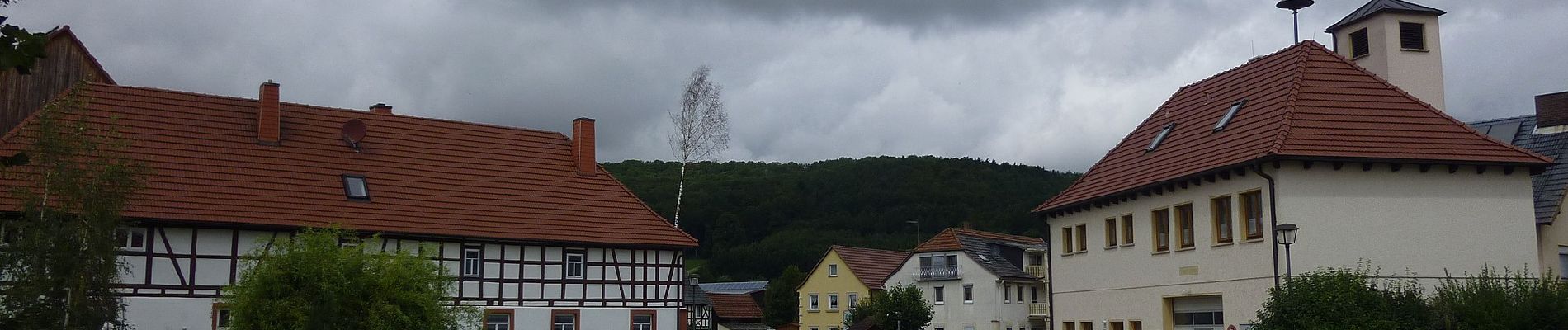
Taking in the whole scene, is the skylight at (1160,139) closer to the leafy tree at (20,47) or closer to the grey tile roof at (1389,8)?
the grey tile roof at (1389,8)

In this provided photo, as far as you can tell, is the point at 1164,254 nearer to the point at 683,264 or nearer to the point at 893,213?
the point at 683,264

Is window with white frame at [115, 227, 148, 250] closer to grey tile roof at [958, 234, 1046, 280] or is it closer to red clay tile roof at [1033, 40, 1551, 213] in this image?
red clay tile roof at [1033, 40, 1551, 213]

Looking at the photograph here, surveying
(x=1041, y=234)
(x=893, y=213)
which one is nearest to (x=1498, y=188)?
(x=1041, y=234)

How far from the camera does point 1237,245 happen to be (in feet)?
85.7

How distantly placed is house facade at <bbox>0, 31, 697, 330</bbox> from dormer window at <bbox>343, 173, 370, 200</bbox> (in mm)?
39

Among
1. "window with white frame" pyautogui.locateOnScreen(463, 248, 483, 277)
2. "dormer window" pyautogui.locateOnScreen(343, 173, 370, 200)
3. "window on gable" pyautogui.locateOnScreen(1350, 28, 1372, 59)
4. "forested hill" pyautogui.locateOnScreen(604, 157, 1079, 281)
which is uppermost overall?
"forested hill" pyautogui.locateOnScreen(604, 157, 1079, 281)

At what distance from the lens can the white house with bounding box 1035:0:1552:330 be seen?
25000 millimetres

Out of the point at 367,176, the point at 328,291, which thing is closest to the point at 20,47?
the point at 328,291

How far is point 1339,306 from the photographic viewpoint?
23078 mm

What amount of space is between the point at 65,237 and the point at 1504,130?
3190 centimetres

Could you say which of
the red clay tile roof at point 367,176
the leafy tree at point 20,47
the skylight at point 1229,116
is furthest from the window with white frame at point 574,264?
the leafy tree at point 20,47

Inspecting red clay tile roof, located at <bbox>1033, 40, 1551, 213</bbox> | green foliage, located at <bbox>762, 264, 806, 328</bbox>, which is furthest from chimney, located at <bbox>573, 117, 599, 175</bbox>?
green foliage, located at <bbox>762, 264, 806, 328</bbox>

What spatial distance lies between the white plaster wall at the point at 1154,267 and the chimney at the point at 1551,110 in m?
10.3

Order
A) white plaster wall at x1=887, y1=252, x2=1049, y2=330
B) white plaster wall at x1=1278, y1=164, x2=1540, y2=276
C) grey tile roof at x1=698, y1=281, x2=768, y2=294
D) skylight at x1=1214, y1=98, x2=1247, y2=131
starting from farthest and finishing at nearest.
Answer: grey tile roof at x1=698, y1=281, x2=768, y2=294 < white plaster wall at x1=887, y1=252, x2=1049, y2=330 < skylight at x1=1214, y1=98, x2=1247, y2=131 < white plaster wall at x1=1278, y1=164, x2=1540, y2=276
